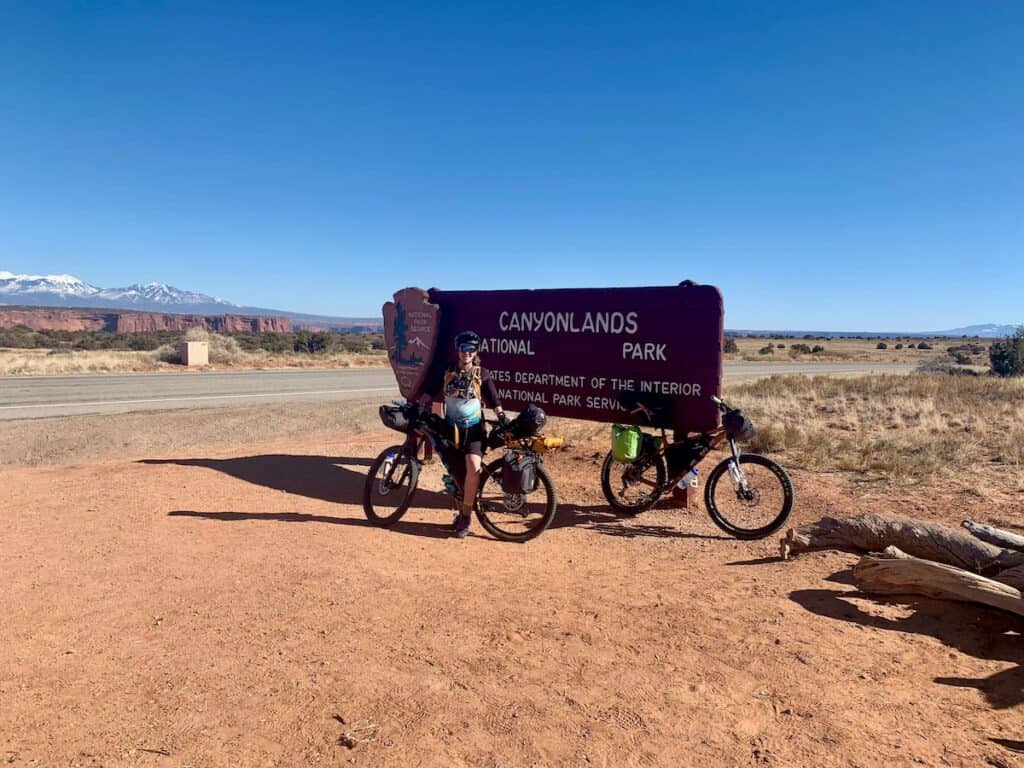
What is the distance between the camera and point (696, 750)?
8.65 feet

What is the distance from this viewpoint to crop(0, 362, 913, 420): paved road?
51.1 ft

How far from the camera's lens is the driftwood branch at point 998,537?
14.2 ft

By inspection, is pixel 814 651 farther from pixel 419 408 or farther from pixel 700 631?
pixel 419 408

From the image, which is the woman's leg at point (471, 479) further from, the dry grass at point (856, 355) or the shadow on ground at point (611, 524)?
the dry grass at point (856, 355)

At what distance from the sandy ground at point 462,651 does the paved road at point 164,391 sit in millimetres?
10633

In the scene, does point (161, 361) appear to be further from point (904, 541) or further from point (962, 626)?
point (962, 626)

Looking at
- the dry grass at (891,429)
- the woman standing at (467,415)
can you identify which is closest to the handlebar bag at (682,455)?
the woman standing at (467,415)

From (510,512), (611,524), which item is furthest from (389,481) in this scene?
(611,524)

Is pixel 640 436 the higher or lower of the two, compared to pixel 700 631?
higher

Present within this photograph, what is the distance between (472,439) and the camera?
5938 millimetres

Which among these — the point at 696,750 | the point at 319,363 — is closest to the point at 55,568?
the point at 696,750

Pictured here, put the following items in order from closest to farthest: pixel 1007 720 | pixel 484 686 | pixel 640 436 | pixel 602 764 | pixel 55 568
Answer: pixel 602 764 → pixel 1007 720 → pixel 484 686 → pixel 55 568 → pixel 640 436

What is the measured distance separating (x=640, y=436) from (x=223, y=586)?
415 centimetres

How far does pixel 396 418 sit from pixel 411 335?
3.37 metres
